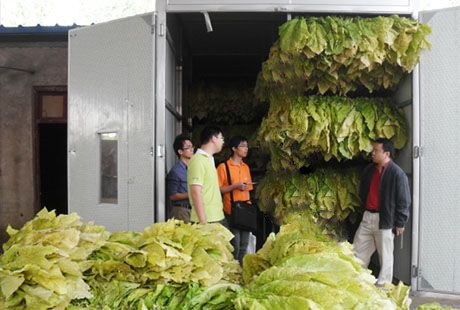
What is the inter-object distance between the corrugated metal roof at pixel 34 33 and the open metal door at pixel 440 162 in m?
6.35

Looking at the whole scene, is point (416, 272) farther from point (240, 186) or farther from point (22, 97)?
point (22, 97)

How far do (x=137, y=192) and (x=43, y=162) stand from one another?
5230 millimetres

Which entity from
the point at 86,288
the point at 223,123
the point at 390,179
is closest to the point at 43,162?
the point at 223,123

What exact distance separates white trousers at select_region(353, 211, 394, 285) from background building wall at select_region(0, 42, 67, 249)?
635cm

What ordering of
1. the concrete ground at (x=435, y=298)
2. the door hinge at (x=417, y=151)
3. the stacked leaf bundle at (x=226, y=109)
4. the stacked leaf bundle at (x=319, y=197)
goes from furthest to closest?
the stacked leaf bundle at (x=226, y=109), the stacked leaf bundle at (x=319, y=197), the door hinge at (x=417, y=151), the concrete ground at (x=435, y=298)

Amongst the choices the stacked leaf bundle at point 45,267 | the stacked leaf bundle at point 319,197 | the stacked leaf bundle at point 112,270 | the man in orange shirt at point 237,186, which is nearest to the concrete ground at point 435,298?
the stacked leaf bundle at point 319,197

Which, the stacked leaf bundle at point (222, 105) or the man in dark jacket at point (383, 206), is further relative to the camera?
the stacked leaf bundle at point (222, 105)

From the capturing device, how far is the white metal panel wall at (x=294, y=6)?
5.69 m

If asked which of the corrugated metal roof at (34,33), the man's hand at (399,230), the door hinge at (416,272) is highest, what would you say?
the corrugated metal roof at (34,33)

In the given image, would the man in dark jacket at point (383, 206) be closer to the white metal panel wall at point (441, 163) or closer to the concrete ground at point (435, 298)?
the white metal panel wall at point (441, 163)

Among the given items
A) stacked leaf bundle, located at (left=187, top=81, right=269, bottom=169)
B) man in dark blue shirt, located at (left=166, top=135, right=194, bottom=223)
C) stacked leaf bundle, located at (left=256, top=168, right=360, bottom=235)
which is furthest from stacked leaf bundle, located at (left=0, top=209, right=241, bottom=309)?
stacked leaf bundle, located at (left=187, top=81, right=269, bottom=169)

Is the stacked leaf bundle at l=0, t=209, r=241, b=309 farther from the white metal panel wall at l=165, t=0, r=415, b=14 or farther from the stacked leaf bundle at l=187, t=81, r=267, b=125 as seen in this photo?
the stacked leaf bundle at l=187, t=81, r=267, b=125

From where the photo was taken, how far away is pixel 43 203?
407 inches

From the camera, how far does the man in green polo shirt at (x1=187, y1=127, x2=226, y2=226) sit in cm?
522
